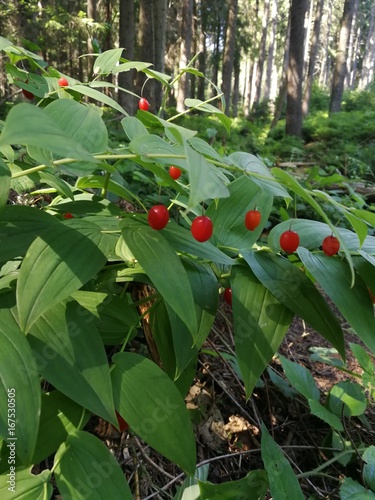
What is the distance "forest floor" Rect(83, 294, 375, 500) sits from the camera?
133 centimetres

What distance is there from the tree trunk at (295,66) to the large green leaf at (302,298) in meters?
11.1

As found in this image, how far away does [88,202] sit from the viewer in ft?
2.97

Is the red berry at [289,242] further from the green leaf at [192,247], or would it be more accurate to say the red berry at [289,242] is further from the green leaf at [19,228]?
the green leaf at [19,228]

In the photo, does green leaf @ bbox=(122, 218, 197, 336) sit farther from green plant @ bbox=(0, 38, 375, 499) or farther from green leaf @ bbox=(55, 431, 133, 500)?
green leaf @ bbox=(55, 431, 133, 500)

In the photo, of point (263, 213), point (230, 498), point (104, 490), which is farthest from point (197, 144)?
point (230, 498)

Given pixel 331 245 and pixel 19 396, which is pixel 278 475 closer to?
pixel 331 245

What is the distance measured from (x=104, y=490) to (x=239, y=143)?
11.0 metres

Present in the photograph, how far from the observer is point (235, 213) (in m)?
0.92

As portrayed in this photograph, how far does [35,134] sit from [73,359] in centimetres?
34

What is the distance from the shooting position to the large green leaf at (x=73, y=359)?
62 cm

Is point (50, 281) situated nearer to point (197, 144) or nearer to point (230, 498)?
point (197, 144)

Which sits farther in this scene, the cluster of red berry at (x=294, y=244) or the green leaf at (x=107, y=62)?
the green leaf at (x=107, y=62)

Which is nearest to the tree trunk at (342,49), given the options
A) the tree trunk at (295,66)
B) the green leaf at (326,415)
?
the tree trunk at (295,66)

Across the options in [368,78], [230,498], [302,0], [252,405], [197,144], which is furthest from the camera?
[368,78]
